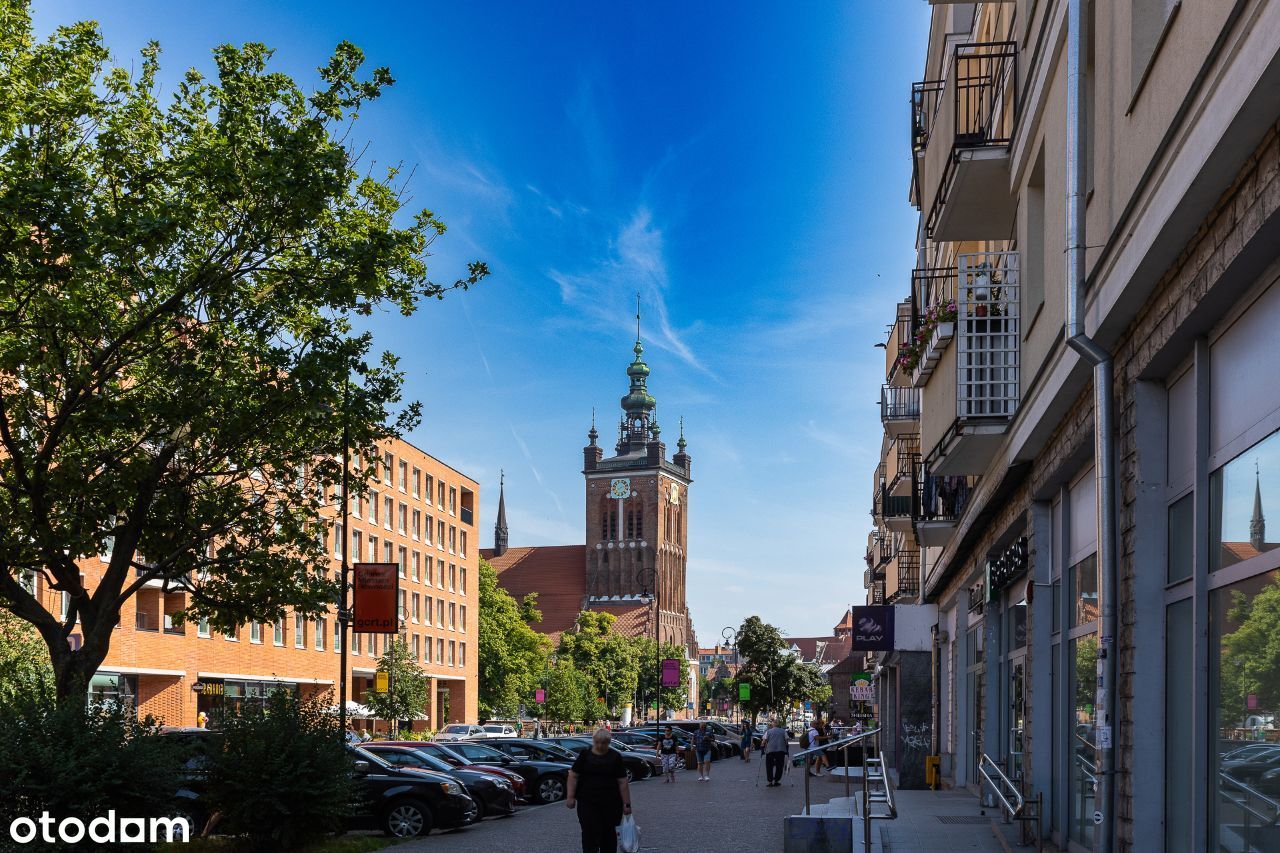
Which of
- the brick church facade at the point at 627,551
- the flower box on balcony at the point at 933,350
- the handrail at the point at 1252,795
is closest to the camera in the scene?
the handrail at the point at 1252,795

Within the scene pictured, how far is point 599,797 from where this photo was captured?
13.1 metres

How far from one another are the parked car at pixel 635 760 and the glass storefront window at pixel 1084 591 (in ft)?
83.7

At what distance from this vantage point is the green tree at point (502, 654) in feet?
313

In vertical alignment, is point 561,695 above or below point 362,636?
below

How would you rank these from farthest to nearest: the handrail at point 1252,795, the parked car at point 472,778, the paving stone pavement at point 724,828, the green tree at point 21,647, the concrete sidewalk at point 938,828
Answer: the green tree at point 21,647, the parked car at point 472,778, the paving stone pavement at point 724,828, the concrete sidewalk at point 938,828, the handrail at point 1252,795

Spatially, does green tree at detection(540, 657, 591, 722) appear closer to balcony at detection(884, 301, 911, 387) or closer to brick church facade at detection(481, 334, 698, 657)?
brick church facade at detection(481, 334, 698, 657)

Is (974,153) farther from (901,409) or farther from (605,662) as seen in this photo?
(605,662)

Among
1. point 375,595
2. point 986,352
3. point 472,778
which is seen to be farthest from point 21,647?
point 986,352

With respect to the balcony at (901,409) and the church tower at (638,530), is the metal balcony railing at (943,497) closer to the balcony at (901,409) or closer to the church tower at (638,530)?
the balcony at (901,409)

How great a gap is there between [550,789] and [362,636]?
44.3 m

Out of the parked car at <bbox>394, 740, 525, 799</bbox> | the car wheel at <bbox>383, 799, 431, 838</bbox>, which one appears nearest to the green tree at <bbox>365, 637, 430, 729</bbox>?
the parked car at <bbox>394, 740, 525, 799</bbox>

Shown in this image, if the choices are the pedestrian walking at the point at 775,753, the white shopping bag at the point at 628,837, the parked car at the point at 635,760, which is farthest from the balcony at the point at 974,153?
the parked car at the point at 635,760

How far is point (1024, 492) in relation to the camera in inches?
656

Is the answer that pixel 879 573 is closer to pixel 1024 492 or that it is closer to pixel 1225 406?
pixel 1024 492
